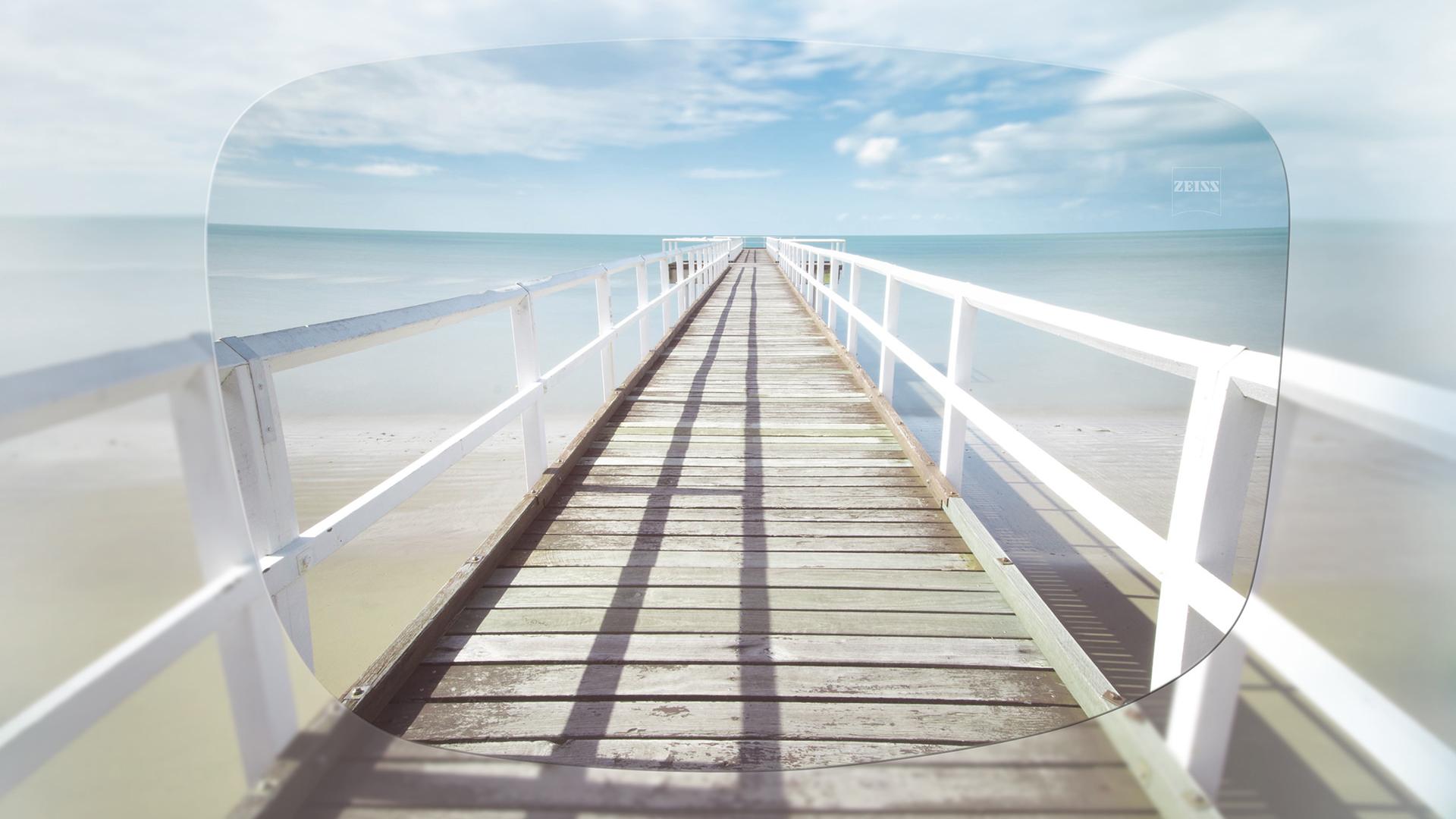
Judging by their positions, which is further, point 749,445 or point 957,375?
point 749,445

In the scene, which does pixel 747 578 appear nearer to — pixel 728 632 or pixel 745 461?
pixel 728 632

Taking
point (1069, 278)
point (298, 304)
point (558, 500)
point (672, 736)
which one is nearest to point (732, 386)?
point (558, 500)

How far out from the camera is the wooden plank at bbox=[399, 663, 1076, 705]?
1.34 metres

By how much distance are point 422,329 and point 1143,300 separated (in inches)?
1343

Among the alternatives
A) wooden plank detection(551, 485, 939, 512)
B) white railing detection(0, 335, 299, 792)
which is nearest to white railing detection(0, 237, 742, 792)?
white railing detection(0, 335, 299, 792)

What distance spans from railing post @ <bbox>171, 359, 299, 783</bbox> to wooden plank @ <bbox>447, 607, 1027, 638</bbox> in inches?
21.0

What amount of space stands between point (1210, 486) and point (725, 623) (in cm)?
108

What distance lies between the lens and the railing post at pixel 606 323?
344 centimetres

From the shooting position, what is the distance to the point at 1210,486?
982mm

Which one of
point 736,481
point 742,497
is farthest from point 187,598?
point 736,481

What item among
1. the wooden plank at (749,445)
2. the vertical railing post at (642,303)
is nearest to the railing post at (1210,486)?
the wooden plank at (749,445)

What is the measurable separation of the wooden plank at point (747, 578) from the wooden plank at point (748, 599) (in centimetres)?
2

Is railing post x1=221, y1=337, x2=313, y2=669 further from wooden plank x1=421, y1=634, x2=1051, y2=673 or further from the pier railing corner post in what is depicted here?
the pier railing corner post

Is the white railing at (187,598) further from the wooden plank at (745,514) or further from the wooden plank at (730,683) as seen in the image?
the wooden plank at (745,514)
